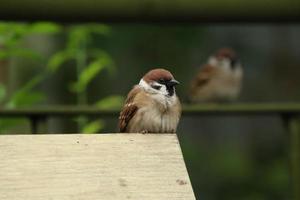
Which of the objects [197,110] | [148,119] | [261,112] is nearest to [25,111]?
[148,119]

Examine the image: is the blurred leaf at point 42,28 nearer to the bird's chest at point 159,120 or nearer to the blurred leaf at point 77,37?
the blurred leaf at point 77,37

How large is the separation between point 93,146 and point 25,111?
1.12m

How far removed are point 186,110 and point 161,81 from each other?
353 millimetres

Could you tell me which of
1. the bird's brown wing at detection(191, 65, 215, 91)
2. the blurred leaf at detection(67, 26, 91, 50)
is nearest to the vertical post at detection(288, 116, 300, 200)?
the blurred leaf at detection(67, 26, 91, 50)

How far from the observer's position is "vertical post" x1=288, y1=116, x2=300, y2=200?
399 centimetres

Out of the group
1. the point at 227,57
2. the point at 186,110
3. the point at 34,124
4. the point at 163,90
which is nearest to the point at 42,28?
the point at 34,124

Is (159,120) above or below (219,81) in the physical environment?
above

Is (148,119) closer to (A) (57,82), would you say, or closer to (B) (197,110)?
(B) (197,110)

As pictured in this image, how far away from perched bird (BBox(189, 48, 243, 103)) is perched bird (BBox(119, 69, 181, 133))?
115 inches

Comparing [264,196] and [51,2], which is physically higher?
[51,2]

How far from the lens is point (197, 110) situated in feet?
13.2

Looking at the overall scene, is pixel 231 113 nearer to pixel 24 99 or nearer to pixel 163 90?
pixel 163 90

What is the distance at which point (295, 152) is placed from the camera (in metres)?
4.02

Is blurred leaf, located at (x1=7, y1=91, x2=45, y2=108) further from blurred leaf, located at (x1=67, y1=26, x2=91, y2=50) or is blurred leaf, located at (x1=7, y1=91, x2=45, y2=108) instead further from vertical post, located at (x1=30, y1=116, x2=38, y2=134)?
blurred leaf, located at (x1=67, y1=26, x2=91, y2=50)
